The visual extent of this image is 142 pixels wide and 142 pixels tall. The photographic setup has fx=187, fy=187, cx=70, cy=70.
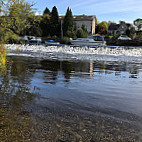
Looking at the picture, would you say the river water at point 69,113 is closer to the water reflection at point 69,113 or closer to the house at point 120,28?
the water reflection at point 69,113

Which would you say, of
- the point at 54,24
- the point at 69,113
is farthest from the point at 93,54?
the point at 54,24

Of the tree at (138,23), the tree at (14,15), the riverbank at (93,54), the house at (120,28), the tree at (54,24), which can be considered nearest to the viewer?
the tree at (14,15)

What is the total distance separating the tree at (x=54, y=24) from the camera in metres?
54.4

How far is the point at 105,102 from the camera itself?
15.5 feet

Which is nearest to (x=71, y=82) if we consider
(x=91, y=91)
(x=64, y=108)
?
(x=91, y=91)

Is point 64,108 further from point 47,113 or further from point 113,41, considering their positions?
point 113,41

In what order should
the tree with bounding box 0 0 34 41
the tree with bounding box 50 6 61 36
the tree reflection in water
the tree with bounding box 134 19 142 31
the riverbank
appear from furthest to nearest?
the tree with bounding box 134 19 142 31 < the tree with bounding box 50 6 61 36 < the riverbank < the tree with bounding box 0 0 34 41 < the tree reflection in water

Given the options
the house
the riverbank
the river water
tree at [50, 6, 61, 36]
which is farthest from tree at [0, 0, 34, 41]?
the house

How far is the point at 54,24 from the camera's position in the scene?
54875 mm

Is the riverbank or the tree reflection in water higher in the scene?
the riverbank

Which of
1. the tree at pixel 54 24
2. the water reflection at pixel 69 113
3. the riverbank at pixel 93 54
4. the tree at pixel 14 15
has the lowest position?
the water reflection at pixel 69 113

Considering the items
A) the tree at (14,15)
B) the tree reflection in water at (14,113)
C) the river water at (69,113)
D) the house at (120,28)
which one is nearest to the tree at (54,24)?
the house at (120,28)

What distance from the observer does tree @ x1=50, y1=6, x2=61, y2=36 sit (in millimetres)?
54406

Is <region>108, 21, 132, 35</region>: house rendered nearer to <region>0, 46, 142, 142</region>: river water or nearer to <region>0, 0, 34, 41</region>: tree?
<region>0, 0, 34, 41</region>: tree
